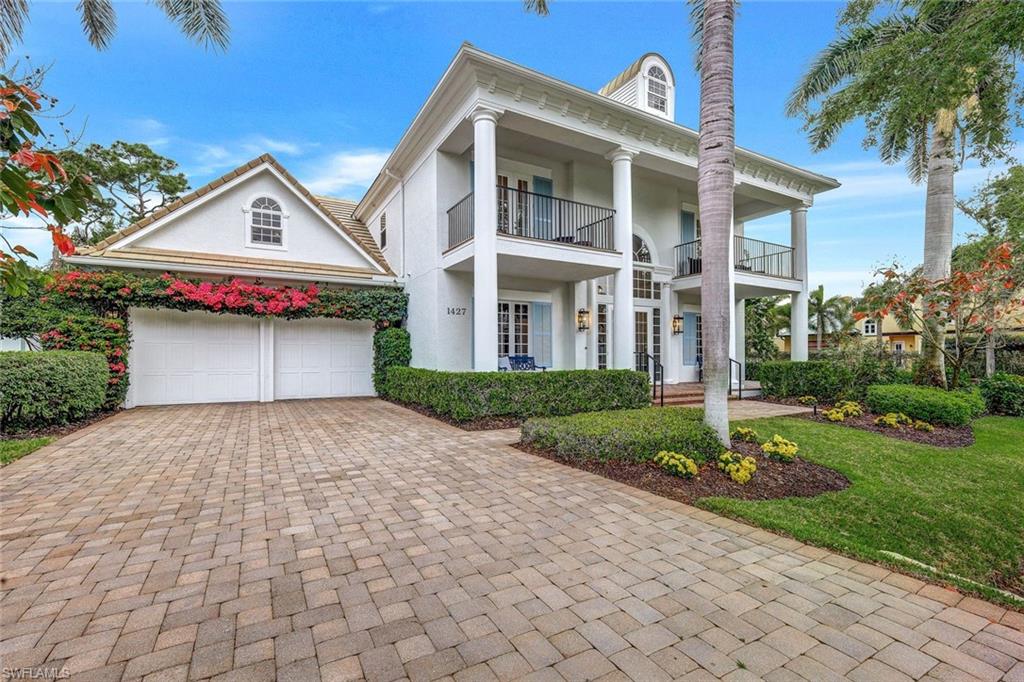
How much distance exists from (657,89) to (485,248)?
8703 millimetres

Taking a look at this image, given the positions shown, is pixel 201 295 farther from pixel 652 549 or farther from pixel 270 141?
pixel 652 549

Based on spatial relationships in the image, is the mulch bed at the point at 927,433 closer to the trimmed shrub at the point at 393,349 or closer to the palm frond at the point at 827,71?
the palm frond at the point at 827,71

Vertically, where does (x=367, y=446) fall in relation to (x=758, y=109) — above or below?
below

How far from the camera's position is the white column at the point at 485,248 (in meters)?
8.95

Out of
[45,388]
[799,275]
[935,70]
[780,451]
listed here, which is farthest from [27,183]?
[799,275]

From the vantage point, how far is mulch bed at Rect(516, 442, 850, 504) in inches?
179

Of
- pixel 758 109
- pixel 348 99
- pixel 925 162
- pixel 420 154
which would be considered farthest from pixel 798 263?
pixel 348 99

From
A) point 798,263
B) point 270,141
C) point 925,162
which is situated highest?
point 270,141

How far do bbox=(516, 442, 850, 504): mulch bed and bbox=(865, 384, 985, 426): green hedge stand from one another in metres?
A: 5.06

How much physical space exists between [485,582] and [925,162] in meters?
15.8

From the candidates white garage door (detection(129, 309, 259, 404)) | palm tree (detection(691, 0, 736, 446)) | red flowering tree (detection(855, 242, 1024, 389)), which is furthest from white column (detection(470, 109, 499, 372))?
red flowering tree (detection(855, 242, 1024, 389))

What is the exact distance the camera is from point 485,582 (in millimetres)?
2779

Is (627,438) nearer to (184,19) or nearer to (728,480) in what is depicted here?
(728,480)

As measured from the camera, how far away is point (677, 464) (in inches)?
195
